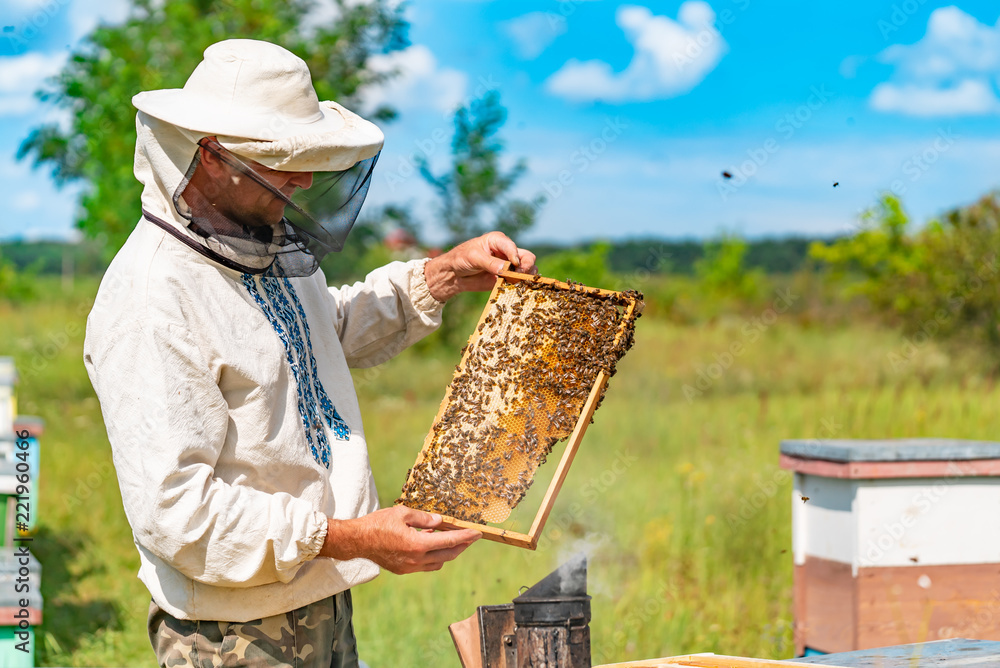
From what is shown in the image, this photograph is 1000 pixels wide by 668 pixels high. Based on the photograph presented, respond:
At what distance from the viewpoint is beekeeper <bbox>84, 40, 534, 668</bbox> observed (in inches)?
85.4

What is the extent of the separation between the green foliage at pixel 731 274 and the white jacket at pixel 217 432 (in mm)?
25768

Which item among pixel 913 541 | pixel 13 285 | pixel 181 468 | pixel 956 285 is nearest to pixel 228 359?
pixel 181 468

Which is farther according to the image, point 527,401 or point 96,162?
point 96,162

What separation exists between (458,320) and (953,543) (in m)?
7.68

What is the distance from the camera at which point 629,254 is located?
114 feet

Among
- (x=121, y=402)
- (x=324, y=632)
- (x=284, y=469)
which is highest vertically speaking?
(x=121, y=402)

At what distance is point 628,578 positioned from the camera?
6.40m

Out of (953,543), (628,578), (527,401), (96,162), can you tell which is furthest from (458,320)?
(527,401)

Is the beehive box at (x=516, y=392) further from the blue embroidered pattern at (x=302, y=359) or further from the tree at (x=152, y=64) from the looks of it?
the tree at (x=152, y=64)

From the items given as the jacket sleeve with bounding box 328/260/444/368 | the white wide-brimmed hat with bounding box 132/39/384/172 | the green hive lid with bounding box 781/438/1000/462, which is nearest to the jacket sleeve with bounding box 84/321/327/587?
the white wide-brimmed hat with bounding box 132/39/384/172

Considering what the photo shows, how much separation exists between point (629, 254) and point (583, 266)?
43.9 ft

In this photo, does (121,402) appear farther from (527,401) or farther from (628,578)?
(628,578)

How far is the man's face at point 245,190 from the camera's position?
2.29 metres

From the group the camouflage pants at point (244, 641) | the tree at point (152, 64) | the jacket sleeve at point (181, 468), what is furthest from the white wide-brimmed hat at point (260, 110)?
the tree at point (152, 64)
